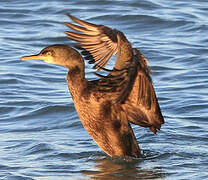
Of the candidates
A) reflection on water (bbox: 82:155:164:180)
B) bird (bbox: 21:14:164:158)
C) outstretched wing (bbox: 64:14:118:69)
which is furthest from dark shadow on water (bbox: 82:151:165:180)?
outstretched wing (bbox: 64:14:118:69)

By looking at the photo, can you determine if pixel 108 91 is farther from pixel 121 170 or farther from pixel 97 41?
pixel 121 170

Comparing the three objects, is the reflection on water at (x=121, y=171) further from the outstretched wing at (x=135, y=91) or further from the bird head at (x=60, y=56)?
the bird head at (x=60, y=56)

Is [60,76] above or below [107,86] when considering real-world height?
below

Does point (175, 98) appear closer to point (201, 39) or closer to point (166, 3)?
point (201, 39)

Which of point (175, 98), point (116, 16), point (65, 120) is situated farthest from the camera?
point (116, 16)

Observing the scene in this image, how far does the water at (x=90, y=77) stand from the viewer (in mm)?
7305

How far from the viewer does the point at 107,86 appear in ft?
22.5

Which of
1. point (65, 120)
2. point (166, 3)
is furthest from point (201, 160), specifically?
point (166, 3)

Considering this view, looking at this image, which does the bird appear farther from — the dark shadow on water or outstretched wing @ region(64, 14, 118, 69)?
the dark shadow on water

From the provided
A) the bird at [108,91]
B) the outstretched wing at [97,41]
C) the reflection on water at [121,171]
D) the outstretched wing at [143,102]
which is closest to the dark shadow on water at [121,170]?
the reflection on water at [121,171]

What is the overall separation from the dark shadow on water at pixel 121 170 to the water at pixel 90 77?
0.01 metres

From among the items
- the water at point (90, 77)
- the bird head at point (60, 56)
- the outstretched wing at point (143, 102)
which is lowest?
the water at point (90, 77)

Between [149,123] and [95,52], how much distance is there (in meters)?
1.00

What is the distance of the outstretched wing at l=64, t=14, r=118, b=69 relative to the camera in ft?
23.6
